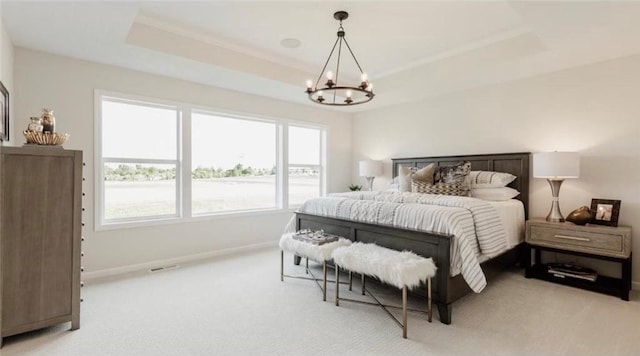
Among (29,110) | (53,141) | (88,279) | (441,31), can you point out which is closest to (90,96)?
(29,110)

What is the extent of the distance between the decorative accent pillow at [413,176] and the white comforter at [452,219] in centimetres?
73

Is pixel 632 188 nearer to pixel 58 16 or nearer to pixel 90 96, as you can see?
pixel 58 16

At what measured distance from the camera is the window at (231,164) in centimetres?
434

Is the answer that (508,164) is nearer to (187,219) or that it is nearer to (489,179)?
(489,179)

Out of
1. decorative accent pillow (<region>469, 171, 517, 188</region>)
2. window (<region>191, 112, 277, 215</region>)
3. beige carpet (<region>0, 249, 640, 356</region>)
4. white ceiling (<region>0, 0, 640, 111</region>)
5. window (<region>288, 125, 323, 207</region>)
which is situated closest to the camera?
beige carpet (<region>0, 249, 640, 356</region>)

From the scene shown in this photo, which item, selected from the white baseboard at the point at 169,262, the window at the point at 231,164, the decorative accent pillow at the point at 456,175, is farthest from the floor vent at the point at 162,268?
the decorative accent pillow at the point at 456,175

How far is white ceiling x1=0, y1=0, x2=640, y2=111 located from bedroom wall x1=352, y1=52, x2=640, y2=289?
0.21m

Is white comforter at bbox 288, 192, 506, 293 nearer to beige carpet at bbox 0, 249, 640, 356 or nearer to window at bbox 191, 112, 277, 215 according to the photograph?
beige carpet at bbox 0, 249, 640, 356

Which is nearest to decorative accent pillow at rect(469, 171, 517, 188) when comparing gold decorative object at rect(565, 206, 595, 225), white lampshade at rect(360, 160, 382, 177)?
gold decorative object at rect(565, 206, 595, 225)

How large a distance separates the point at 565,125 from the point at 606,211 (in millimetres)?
1078

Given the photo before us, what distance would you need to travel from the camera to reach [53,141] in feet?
7.62

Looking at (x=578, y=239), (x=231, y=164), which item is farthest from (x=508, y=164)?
(x=231, y=164)

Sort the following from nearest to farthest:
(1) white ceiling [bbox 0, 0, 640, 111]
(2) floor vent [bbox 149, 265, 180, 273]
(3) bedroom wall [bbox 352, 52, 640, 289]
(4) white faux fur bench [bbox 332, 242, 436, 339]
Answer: (4) white faux fur bench [bbox 332, 242, 436, 339], (1) white ceiling [bbox 0, 0, 640, 111], (3) bedroom wall [bbox 352, 52, 640, 289], (2) floor vent [bbox 149, 265, 180, 273]

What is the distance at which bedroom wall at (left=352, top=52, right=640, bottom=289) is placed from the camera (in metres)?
3.21
